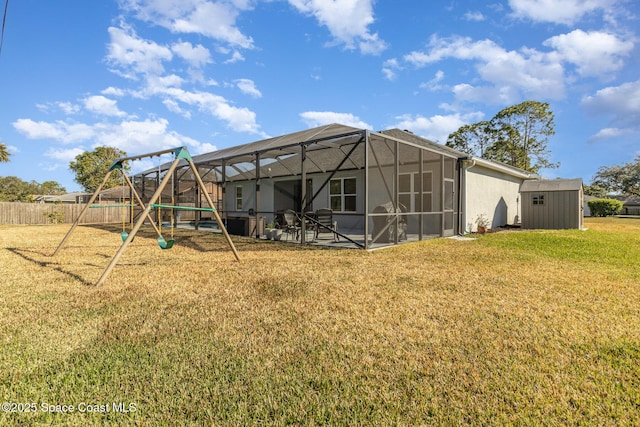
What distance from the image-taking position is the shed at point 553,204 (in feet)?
41.2

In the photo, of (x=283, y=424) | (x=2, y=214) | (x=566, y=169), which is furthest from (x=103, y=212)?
(x=566, y=169)

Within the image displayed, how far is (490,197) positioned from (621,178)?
49577 mm

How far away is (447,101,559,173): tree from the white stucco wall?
15.5 metres

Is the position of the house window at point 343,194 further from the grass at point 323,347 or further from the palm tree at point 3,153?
the palm tree at point 3,153

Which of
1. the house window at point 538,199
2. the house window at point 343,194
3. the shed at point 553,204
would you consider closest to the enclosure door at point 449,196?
the house window at point 343,194

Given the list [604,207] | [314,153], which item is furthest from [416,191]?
[604,207]

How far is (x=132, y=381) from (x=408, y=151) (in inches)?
399

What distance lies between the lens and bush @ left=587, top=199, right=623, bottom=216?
28.1 metres

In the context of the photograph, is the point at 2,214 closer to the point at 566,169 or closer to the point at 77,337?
the point at 77,337

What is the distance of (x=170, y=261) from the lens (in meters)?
6.11

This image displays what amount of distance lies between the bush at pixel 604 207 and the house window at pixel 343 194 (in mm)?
29160

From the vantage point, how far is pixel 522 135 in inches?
1124

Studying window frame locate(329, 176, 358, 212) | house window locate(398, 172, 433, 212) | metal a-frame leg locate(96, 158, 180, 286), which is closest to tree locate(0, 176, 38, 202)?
window frame locate(329, 176, 358, 212)

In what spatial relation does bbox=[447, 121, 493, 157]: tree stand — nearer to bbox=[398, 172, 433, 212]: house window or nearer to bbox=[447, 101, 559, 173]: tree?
bbox=[447, 101, 559, 173]: tree
